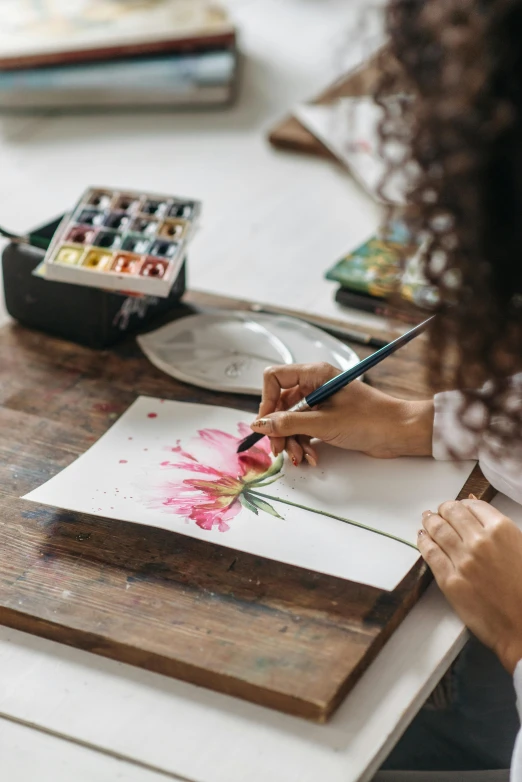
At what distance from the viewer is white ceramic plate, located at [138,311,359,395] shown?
1.01 meters

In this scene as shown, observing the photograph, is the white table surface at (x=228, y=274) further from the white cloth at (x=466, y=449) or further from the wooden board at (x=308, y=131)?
the white cloth at (x=466, y=449)

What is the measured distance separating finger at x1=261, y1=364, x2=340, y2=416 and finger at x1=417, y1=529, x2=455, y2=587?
22 centimetres

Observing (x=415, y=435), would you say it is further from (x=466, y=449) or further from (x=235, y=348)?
(x=235, y=348)

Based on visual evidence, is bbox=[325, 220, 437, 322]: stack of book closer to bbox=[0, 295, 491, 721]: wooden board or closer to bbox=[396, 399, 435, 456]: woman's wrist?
bbox=[396, 399, 435, 456]: woman's wrist

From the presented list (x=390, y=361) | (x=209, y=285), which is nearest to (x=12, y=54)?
(x=209, y=285)

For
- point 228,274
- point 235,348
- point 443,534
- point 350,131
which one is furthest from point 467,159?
point 350,131

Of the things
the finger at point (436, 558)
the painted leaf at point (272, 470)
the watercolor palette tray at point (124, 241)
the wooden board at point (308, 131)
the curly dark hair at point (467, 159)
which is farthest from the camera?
the wooden board at point (308, 131)

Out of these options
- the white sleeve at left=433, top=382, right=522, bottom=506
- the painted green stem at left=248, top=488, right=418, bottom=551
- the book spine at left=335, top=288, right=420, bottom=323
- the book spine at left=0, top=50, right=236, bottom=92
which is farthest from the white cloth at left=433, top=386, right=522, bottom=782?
the book spine at left=0, top=50, right=236, bottom=92

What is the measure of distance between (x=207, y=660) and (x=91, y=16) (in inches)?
58.7

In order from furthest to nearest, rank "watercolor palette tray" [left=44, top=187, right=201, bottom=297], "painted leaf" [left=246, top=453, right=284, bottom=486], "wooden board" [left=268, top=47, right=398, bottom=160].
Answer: "wooden board" [left=268, top=47, right=398, bottom=160] → "watercolor palette tray" [left=44, top=187, right=201, bottom=297] → "painted leaf" [left=246, top=453, right=284, bottom=486]

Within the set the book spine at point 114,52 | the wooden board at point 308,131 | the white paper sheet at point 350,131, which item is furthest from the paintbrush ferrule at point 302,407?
the book spine at point 114,52

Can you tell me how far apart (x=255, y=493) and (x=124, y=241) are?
37cm

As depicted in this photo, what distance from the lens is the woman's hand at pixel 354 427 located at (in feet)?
2.88

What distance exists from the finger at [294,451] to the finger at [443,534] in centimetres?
14
